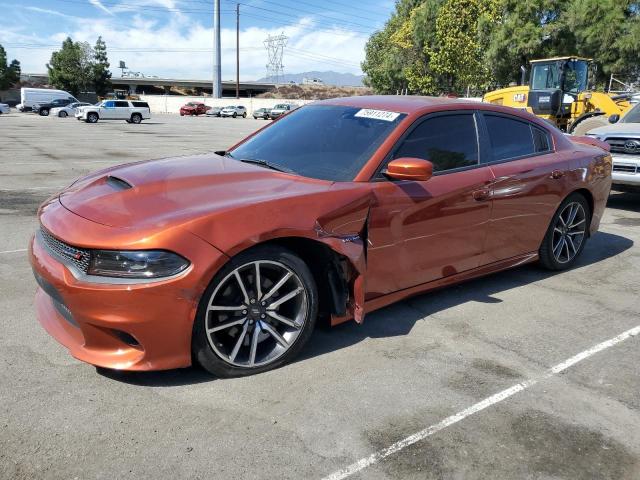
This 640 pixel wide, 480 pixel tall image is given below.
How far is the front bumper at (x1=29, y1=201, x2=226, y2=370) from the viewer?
2752 mm

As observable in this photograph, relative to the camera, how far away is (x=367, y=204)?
350 centimetres

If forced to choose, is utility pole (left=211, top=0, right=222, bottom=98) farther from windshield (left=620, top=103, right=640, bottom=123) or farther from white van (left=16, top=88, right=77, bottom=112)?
windshield (left=620, top=103, right=640, bottom=123)

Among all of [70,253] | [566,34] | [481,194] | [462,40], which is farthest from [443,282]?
[462,40]

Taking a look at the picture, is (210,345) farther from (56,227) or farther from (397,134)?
(397,134)

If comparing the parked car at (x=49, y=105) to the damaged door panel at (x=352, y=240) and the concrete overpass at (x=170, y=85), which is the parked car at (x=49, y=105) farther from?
the concrete overpass at (x=170, y=85)

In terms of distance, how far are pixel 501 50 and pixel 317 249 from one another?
43998 millimetres

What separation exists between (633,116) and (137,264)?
9.78 m

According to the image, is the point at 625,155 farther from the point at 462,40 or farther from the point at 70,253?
the point at 462,40

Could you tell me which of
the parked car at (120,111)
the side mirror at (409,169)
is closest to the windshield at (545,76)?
the side mirror at (409,169)

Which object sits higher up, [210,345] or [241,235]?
[241,235]

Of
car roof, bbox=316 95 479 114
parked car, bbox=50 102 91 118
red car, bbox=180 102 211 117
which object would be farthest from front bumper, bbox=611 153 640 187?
red car, bbox=180 102 211 117

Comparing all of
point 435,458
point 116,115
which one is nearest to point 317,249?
point 435,458

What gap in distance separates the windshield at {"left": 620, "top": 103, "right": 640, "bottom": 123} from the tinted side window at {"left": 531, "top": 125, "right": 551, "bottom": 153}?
18.8 ft

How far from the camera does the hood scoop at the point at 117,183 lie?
3.38m
